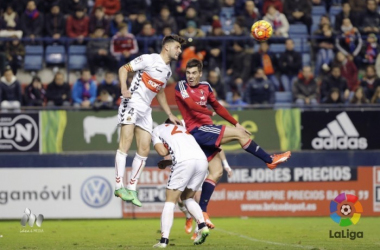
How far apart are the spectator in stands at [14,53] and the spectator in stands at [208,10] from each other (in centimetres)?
483

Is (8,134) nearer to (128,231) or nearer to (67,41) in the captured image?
(67,41)

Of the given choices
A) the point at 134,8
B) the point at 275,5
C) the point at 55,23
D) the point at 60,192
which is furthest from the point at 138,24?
the point at 60,192

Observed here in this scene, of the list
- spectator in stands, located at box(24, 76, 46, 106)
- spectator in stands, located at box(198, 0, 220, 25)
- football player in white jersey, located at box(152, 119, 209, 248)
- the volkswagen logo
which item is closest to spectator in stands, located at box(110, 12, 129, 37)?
spectator in stands, located at box(198, 0, 220, 25)

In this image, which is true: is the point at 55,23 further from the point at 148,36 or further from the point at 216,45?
the point at 216,45

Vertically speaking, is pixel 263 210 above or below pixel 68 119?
below

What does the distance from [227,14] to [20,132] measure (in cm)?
683

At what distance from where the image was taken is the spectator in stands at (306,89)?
20297 mm

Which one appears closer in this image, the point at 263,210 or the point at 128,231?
the point at 128,231

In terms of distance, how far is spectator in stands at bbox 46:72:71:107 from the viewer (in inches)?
784

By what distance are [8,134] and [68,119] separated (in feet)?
4.51

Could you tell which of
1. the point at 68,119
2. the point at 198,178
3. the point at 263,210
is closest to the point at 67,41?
the point at 68,119

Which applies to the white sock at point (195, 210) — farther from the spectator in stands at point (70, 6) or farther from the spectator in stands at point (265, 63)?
the spectator in stands at point (70, 6)

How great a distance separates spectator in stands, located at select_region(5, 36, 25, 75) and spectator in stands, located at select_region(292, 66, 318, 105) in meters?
6.78

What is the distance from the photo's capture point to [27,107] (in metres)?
19.2
